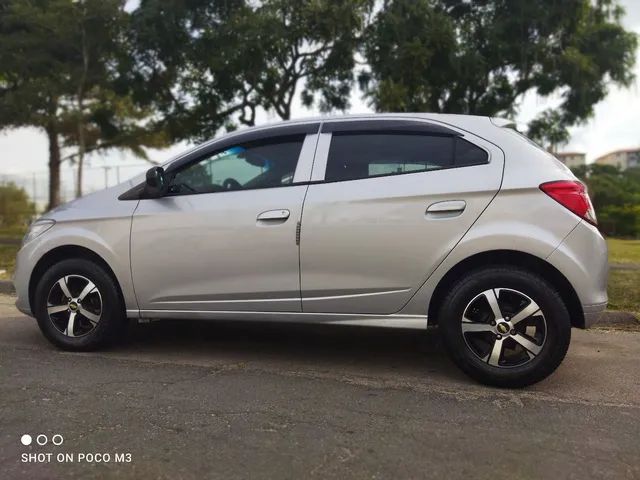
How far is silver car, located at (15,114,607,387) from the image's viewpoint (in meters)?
3.50

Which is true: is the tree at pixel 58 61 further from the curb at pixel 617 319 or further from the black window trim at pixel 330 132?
the curb at pixel 617 319

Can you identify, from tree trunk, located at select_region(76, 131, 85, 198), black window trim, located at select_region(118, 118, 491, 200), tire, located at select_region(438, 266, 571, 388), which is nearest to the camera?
tire, located at select_region(438, 266, 571, 388)

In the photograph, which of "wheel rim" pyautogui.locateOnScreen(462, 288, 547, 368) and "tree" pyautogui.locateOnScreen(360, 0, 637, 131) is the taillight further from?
"tree" pyautogui.locateOnScreen(360, 0, 637, 131)

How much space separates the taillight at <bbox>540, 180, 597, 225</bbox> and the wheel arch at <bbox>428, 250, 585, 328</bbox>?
1.17ft

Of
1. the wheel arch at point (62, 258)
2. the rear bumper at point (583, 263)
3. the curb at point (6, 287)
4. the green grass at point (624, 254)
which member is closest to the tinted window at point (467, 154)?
the rear bumper at point (583, 263)

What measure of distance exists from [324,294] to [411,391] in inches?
32.4

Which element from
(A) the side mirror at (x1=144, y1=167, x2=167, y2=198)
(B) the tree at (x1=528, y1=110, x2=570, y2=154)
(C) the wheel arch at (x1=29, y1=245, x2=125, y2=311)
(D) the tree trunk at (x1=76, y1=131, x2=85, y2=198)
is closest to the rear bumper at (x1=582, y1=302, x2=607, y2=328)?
(A) the side mirror at (x1=144, y1=167, x2=167, y2=198)

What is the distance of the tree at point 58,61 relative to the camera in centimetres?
1206

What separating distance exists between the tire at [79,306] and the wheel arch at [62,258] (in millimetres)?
31

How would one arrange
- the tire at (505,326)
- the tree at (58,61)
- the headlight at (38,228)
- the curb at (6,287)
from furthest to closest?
the tree at (58,61)
the curb at (6,287)
the headlight at (38,228)
the tire at (505,326)

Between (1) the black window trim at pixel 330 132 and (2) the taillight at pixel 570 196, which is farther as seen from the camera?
(1) the black window trim at pixel 330 132

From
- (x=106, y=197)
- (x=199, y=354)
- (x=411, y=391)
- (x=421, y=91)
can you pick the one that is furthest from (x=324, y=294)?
(x=421, y=91)

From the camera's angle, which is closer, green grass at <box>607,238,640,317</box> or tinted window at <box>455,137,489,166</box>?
tinted window at <box>455,137,489,166</box>

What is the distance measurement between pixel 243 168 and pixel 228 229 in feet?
1.60
